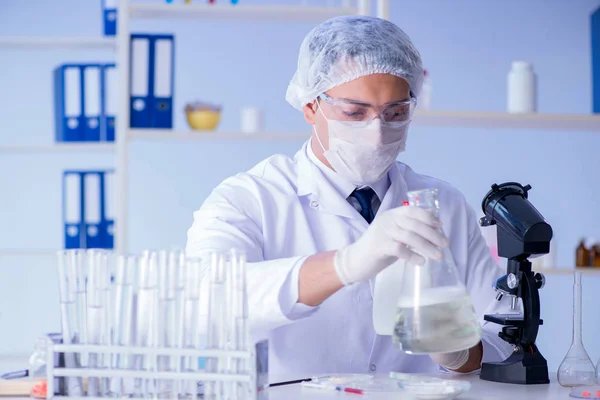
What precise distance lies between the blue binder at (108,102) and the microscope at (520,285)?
209 cm

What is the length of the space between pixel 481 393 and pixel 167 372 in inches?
20.0

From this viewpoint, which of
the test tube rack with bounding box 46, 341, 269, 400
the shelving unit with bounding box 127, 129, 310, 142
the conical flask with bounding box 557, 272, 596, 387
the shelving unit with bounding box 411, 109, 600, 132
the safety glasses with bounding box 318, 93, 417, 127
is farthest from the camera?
the shelving unit with bounding box 127, 129, 310, 142

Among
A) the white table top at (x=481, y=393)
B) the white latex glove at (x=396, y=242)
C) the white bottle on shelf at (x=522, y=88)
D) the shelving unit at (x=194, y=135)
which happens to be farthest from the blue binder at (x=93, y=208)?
the white latex glove at (x=396, y=242)

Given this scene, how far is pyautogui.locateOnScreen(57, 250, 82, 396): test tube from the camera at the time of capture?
967mm

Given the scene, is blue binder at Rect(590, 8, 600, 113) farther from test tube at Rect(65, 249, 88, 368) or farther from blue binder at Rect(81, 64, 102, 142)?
test tube at Rect(65, 249, 88, 368)

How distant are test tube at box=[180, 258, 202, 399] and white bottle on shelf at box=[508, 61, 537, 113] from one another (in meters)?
2.20

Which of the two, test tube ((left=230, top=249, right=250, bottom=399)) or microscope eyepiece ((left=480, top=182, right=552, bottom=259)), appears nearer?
test tube ((left=230, top=249, right=250, bottom=399))

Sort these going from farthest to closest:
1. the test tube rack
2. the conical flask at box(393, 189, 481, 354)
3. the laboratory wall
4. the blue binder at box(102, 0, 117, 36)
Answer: the laboratory wall
the blue binder at box(102, 0, 117, 36)
the conical flask at box(393, 189, 481, 354)
the test tube rack

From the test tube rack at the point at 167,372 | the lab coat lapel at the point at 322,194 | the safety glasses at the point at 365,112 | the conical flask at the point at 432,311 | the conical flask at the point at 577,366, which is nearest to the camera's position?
the test tube rack at the point at 167,372

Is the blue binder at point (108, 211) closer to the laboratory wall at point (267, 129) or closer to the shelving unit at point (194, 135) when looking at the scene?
the shelving unit at point (194, 135)

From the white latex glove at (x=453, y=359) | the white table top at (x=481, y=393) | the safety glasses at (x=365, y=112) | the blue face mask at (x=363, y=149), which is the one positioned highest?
the safety glasses at (x=365, y=112)

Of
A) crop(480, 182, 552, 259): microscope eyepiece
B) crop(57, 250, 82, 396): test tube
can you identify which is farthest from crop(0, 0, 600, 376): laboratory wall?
crop(57, 250, 82, 396): test tube

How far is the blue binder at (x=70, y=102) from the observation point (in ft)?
10.1

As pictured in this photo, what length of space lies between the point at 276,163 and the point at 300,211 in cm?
16
